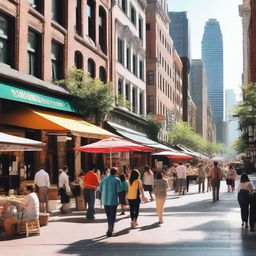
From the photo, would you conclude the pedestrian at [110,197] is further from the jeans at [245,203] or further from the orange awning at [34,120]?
the orange awning at [34,120]

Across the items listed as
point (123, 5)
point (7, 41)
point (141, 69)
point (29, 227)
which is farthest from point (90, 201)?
point (141, 69)

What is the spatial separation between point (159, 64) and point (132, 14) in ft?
74.5

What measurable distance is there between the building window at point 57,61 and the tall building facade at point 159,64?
30.6 m

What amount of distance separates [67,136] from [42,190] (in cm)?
839

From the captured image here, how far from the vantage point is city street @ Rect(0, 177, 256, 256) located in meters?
10.4

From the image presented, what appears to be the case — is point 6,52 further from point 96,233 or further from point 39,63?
point 96,233

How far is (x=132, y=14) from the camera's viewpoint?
145 ft

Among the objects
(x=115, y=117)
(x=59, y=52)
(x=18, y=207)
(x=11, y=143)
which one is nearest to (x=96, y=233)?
(x=18, y=207)

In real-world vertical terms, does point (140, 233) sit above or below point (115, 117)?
below

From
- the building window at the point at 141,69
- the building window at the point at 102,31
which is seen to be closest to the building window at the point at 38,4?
the building window at the point at 102,31

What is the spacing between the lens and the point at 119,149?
22.9 meters

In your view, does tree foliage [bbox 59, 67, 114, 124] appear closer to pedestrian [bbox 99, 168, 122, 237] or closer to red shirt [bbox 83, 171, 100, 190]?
red shirt [bbox 83, 171, 100, 190]

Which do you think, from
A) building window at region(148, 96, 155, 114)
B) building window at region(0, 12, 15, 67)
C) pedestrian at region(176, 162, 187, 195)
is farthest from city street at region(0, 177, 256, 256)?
building window at region(148, 96, 155, 114)

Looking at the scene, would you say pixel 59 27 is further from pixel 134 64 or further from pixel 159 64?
pixel 159 64
